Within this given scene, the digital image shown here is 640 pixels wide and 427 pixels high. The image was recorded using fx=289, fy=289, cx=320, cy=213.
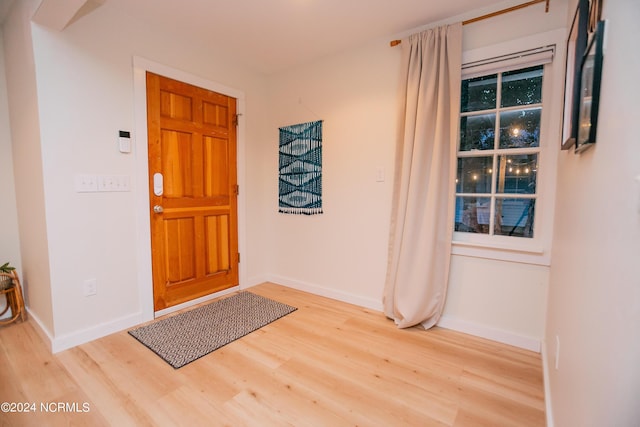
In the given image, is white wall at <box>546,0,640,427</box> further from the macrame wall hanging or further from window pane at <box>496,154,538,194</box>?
the macrame wall hanging

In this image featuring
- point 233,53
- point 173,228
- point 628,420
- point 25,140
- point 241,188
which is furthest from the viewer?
point 241,188

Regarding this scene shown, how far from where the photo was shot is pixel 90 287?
217cm

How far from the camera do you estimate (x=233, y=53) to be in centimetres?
294

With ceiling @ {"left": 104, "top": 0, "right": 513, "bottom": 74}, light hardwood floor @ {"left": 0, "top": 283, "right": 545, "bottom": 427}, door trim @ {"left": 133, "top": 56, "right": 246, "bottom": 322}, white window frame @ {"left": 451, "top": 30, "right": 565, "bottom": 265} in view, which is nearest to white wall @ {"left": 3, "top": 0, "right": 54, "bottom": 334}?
light hardwood floor @ {"left": 0, "top": 283, "right": 545, "bottom": 427}

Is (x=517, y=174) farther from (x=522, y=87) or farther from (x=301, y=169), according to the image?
(x=301, y=169)

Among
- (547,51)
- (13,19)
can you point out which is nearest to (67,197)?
(13,19)

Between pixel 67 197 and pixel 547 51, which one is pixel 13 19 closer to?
pixel 67 197

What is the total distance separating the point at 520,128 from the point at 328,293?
2239 millimetres

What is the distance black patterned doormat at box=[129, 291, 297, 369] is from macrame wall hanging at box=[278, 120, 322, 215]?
3.56 feet

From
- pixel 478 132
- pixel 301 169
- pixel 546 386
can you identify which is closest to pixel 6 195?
pixel 301 169

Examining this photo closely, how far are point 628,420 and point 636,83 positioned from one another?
736mm

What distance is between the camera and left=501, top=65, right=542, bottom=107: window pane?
208 cm

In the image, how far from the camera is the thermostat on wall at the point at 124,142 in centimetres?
225

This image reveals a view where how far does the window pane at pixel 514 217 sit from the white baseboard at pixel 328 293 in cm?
123
